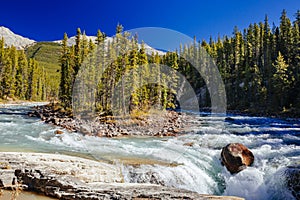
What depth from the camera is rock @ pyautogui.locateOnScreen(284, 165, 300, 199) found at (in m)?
10.1

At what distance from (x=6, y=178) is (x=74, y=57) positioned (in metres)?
38.6

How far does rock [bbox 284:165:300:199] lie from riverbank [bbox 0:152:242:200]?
5.49 meters

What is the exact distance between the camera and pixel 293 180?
410 inches

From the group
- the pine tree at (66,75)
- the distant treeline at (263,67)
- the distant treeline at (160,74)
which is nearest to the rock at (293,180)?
the distant treeline at (160,74)

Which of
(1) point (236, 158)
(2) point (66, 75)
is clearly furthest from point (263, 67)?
(1) point (236, 158)

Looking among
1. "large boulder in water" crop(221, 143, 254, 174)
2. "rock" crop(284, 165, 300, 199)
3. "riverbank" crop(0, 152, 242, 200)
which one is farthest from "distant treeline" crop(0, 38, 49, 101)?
"rock" crop(284, 165, 300, 199)

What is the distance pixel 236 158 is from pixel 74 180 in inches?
336

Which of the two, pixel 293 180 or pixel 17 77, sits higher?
pixel 17 77

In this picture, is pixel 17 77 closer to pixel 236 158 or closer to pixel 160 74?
pixel 160 74

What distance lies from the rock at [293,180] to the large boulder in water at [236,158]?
2103mm

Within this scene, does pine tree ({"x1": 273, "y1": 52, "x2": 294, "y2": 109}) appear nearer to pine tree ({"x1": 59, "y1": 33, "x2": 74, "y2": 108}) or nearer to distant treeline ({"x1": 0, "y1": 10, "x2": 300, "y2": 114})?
distant treeline ({"x1": 0, "y1": 10, "x2": 300, "y2": 114})

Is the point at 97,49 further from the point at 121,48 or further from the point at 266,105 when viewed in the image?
the point at 266,105

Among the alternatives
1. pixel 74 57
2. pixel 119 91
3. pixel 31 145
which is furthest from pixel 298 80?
pixel 31 145

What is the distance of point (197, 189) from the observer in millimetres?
11070
